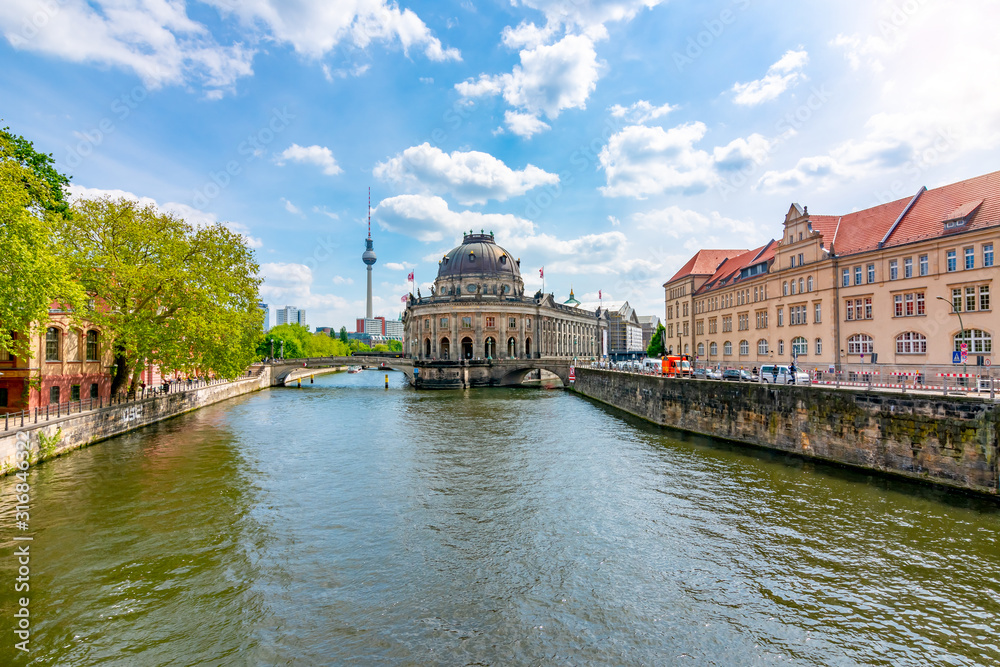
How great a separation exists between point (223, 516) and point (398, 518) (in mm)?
5790

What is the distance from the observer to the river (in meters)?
9.38

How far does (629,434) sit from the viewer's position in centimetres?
3166

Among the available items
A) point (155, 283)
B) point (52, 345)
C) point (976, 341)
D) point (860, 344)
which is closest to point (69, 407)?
point (52, 345)

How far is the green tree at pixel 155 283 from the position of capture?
28531 millimetres

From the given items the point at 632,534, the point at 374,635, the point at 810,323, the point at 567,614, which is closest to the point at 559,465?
the point at 632,534

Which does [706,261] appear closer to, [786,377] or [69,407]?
[786,377]

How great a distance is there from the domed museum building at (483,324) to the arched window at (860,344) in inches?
1624

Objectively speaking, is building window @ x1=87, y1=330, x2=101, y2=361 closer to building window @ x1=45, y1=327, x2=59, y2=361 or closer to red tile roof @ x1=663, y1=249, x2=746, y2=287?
building window @ x1=45, y1=327, x2=59, y2=361

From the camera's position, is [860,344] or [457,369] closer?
[860,344]

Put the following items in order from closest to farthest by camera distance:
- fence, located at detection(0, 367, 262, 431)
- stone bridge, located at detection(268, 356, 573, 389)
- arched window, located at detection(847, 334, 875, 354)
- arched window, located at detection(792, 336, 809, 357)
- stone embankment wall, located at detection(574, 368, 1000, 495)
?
stone embankment wall, located at detection(574, 368, 1000, 495) → fence, located at detection(0, 367, 262, 431) → arched window, located at detection(847, 334, 875, 354) → arched window, located at detection(792, 336, 809, 357) → stone bridge, located at detection(268, 356, 573, 389)

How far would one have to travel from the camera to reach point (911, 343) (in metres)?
31.7

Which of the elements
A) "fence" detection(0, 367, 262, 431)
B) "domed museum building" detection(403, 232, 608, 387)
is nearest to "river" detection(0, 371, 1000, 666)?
"fence" detection(0, 367, 262, 431)

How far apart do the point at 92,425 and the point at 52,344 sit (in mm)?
6139

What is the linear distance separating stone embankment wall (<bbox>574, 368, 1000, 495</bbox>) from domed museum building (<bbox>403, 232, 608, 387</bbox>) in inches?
1753
